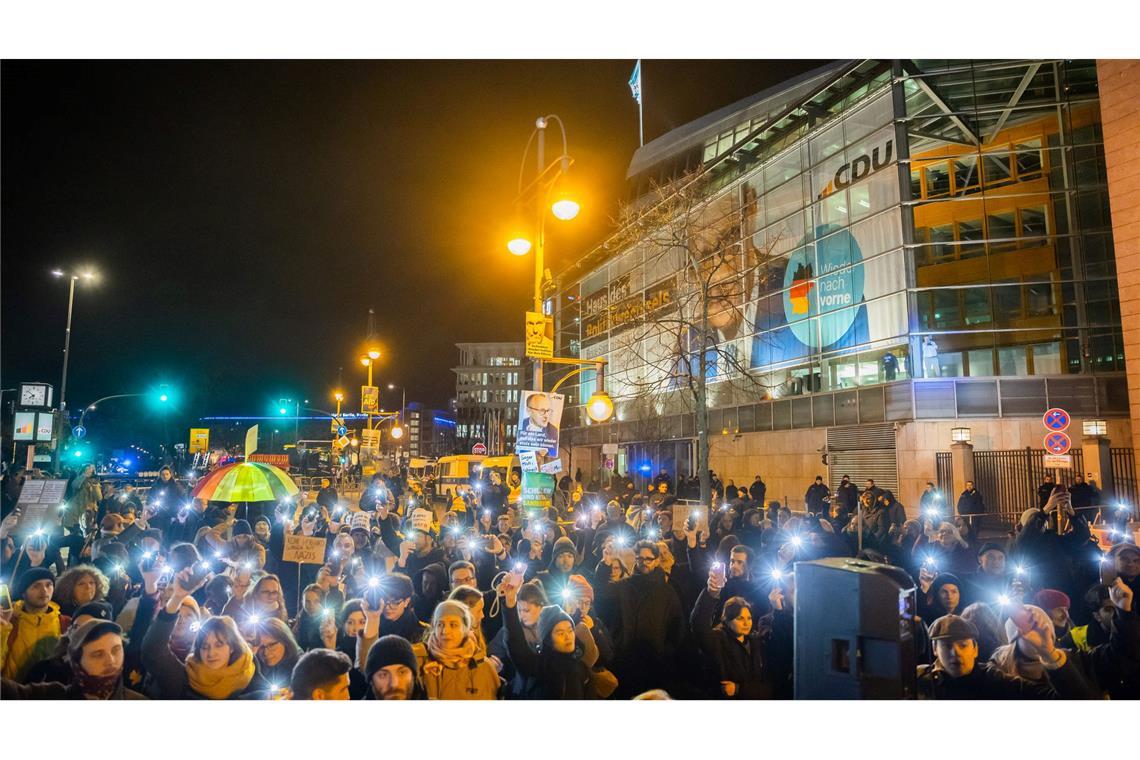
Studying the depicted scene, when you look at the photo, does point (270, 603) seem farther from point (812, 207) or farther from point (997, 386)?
point (812, 207)

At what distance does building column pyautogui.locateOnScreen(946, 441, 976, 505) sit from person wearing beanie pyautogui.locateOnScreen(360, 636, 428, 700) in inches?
740

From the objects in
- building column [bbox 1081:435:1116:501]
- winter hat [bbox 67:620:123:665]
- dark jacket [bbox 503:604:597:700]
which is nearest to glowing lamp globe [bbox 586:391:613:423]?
dark jacket [bbox 503:604:597:700]

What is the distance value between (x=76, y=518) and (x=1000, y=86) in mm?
28838

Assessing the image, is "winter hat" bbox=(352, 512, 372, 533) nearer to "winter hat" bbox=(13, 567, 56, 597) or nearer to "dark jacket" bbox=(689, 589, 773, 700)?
"winter hat" bbox=(13, 567, 56, 597)

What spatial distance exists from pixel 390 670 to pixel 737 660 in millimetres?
2748

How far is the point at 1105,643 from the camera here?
5578mm

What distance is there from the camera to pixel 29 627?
216 inches

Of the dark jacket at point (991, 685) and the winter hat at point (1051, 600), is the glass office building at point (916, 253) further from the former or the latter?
the dark jacket at point (991, 685)

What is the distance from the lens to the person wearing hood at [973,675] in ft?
15.9

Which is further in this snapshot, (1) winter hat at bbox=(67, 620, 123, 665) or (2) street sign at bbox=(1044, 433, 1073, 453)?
(2) street sign at bbox=(1044, 433, 1073, 453)

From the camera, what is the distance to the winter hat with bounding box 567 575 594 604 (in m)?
5.97

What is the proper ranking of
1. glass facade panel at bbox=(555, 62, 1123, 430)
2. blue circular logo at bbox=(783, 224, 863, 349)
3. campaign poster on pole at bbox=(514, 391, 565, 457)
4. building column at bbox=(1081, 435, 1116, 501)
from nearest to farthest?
1. campaign poster on pole at bbox=(514, 391, 565, 457)
2. building column at bbox=(1081, 435, 1116, 501)
3. glass facade panel at bbox=(555, 62, 1123, 430)
4. blue circular logo at bbox=(783, 224, 863, 349)

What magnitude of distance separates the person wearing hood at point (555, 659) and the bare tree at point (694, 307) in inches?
372

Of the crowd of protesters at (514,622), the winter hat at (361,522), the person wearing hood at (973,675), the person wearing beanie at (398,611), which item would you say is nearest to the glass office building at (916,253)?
the winter hat at (361,522)
